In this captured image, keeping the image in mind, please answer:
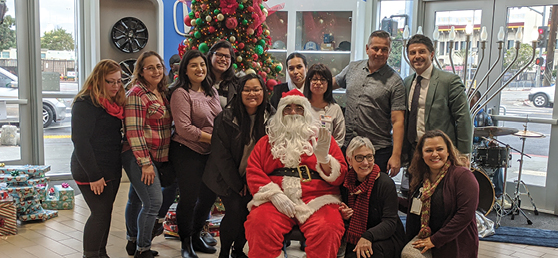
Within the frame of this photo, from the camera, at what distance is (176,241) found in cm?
372

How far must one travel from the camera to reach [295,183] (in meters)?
2.74

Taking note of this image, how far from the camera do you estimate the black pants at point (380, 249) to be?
2547 millimetres

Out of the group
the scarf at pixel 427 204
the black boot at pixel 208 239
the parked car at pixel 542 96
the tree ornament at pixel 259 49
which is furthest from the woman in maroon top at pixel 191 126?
the parked car at pixel 542 96

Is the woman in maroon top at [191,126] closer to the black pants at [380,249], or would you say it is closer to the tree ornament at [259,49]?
the black pants at [380,249]

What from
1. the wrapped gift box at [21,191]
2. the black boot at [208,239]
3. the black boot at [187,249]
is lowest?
the black boot at [208,239]

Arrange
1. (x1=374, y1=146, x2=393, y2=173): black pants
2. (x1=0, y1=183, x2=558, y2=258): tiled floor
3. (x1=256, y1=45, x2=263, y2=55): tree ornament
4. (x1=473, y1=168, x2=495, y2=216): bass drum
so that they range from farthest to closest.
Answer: (x1=256, y1=45, x2=263, y2=55): tree ornament → (x1=473, y1=168, x2=495, y2=216): bass drum → (x1=0, y1=183, x2=558, y2=258): tiled floor → (x1=374, y1=146, x2=393, y2=173): black pants

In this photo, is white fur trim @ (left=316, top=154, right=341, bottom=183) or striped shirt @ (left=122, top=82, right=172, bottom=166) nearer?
white fur trim @ (left=316, top=154, right=341, bottom=183)

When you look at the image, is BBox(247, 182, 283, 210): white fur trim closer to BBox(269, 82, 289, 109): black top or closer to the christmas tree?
BBox(269, 82, 289, 109): black top

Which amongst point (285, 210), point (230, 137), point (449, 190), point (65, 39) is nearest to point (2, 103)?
point (65, 39)

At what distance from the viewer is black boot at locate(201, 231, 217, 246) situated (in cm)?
359

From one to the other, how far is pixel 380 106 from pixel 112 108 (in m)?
1.70

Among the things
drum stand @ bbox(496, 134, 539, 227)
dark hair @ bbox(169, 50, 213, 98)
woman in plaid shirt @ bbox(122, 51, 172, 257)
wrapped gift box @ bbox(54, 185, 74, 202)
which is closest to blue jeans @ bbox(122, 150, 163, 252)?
woman in plaid shirt @ bbox(122, 51, 172, 257)

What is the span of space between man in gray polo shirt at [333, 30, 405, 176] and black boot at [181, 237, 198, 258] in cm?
131

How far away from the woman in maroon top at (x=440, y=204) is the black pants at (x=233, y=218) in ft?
3.34
